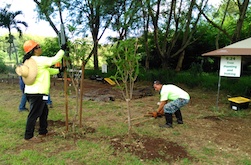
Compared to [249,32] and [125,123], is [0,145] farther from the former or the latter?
[249,32]

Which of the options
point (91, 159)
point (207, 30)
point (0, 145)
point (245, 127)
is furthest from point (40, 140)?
point (207, 30)

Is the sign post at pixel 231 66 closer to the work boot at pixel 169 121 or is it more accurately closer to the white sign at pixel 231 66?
the white sign at pixel 231 66

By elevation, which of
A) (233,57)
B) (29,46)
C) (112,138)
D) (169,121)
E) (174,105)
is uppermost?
(29,46)

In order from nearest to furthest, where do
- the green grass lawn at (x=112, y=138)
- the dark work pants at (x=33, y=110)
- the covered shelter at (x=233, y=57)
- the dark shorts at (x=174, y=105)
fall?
the green grass lawn at (x=112, y=138), the dark work pants at (x=33, y=110), the dark shorts at (x=174, y=105), the covered shelter at (x=233, y=57)

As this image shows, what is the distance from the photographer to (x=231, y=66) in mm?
6273

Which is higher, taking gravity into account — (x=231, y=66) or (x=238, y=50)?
(x=238, y=50)

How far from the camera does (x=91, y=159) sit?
3301 millimetres

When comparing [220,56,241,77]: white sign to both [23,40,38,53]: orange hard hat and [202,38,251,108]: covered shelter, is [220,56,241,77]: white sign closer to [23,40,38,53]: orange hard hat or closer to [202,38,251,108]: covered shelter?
[202,38,251,108]: covered shelter

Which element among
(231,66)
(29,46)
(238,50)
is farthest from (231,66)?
(29,46)

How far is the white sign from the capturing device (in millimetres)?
6145

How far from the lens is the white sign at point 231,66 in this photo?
6145 millimetres

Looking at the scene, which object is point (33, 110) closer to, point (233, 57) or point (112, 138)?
point (112, 138)

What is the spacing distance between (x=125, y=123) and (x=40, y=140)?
1860mm

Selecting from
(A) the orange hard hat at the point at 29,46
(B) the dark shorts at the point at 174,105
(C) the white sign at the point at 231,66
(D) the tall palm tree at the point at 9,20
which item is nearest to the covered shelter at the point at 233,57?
(C) the white sign at the point at 231,66
